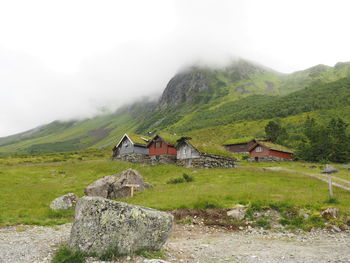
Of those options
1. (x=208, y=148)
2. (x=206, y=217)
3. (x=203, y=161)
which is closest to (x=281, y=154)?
(x=208, y=148)

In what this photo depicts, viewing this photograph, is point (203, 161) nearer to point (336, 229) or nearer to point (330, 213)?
point (330, 213)

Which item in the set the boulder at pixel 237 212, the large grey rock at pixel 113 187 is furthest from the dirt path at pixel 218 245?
the large grey rock at pixel 113 187

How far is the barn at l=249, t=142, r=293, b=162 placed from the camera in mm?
71562

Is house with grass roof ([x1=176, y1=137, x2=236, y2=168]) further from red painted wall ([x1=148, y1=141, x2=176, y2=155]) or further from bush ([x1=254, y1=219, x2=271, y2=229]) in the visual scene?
bush ([x1=254, y1=219, x2=271, y2=229])

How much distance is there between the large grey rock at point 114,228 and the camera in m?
10.1

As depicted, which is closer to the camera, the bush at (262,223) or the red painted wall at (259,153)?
the bush at (262,223)

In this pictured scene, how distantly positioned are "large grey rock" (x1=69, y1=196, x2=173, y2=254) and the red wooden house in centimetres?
5086

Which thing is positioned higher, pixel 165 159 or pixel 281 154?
pixel 165 159

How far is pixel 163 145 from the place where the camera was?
207 ft

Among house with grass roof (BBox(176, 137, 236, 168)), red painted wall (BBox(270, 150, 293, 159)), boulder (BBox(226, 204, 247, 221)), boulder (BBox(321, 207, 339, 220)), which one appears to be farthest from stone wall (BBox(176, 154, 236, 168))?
boulder (BBox(321, 207, 339, 220))

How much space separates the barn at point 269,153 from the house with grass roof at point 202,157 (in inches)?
837

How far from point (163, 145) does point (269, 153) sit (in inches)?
1235

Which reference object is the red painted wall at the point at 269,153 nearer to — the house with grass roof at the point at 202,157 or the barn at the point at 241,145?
the barn at the point at 241,145

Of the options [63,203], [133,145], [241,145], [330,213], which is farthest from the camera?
[241,145]
